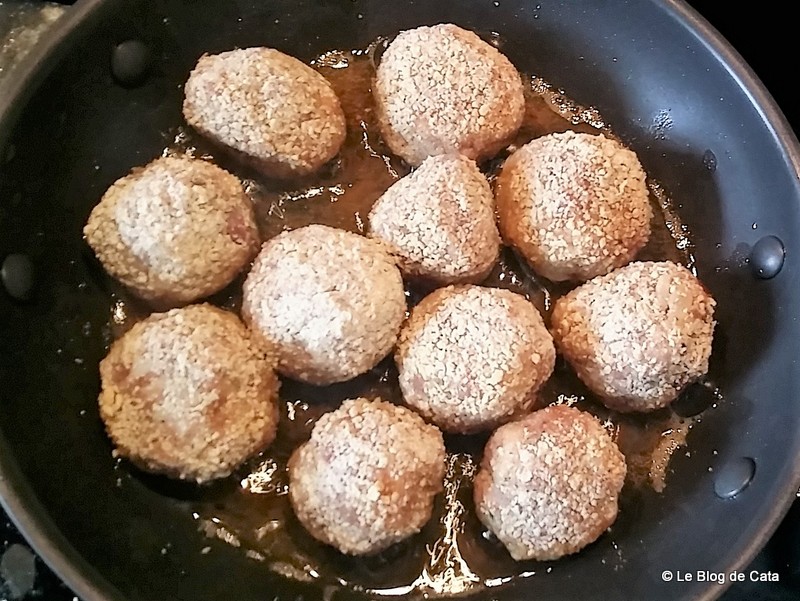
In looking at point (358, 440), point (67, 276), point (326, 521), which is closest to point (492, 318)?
point (358, 440)

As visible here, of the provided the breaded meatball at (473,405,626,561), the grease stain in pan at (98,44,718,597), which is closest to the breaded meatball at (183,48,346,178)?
the grease stain in pan at (98,44,718,597)

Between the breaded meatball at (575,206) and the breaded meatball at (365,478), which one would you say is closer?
the breaded meatball at (365,478)

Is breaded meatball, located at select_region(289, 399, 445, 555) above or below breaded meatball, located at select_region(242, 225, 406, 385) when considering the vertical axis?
below

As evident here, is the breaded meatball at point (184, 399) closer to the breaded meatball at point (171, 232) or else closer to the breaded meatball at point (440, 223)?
the breaded meatball at point (171, 232)

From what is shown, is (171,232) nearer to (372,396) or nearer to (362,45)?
(372,396)

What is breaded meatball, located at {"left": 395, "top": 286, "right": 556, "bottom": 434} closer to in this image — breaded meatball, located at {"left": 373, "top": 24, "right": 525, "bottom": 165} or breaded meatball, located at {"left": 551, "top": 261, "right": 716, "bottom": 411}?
A: breaded meatball, located at {"left": 551, "top": 261, "right": 716, "bottom": 411}

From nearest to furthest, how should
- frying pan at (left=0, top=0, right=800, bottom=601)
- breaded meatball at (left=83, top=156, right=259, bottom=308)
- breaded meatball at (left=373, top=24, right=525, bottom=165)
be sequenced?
1. frying pan at (left=0, top=0, right=800, bottom=601)
2. breaded meatball at (left=83, top=156, right=259, bottom=308)
3. breaded meatball at (left=373, top=24, right=525, bottom=165)

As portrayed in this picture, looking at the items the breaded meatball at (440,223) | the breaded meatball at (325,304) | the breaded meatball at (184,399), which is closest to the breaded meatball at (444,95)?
the breaded meatball at (440,223)
